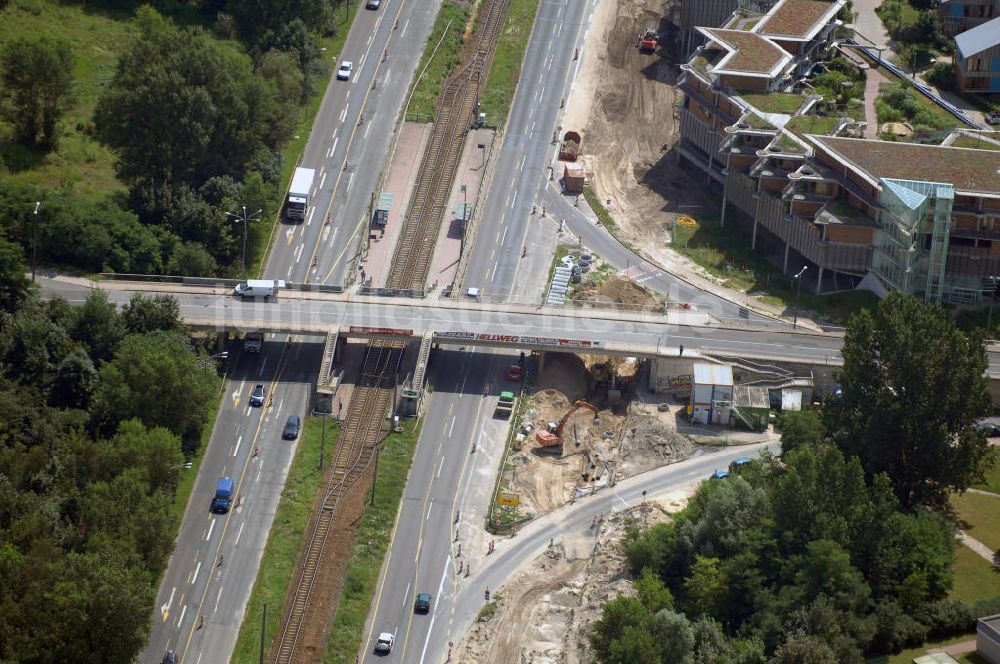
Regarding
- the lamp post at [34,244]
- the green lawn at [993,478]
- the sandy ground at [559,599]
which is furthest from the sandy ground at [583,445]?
the lamp post at [34,244]

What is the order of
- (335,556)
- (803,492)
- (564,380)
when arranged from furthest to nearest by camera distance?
(564,380), (335,556), (803,492)

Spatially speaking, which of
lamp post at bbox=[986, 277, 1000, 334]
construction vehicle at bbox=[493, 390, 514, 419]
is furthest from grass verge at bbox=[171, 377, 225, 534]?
lamp post at bbox=[986, 277, 1000, 334]

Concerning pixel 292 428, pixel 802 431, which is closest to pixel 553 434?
pixel 802 431

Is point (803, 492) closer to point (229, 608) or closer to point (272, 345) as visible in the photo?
point (229, 608)

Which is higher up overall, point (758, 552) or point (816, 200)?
point (816, 200)

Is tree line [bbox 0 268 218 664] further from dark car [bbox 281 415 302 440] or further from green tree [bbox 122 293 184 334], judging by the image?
dark car [bbox 281 415 302 440]

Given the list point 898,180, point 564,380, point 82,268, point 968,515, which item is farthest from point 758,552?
point 82,268
